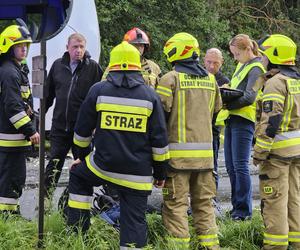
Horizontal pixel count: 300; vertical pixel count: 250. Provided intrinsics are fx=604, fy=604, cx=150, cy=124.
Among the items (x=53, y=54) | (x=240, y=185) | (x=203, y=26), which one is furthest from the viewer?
(x=203, y=26)

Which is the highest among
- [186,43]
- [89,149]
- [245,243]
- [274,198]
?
[186,43]

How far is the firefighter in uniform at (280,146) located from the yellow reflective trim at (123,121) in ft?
4.15

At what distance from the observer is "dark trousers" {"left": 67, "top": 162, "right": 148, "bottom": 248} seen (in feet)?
16.3

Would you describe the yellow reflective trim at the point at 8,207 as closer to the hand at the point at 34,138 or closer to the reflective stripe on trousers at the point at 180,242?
the hand at the point at 34,138

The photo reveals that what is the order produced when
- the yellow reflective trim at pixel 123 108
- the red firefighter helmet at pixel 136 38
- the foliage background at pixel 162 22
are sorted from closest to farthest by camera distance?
the yellow reflective trim at pixel 123 108
the red firefighter helmet at pixel 136 38
the foliage background at pixel 162 22

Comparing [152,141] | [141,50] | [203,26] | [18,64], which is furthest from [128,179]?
[203,26]

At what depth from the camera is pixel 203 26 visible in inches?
690

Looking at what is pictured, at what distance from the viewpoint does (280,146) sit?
562 cm

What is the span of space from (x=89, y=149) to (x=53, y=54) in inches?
226

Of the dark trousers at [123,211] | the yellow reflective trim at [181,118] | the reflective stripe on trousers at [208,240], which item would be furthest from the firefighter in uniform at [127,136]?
the reflective stripe on trousers at [208,240]

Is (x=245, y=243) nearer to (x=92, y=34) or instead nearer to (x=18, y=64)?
(x=18, y=64)

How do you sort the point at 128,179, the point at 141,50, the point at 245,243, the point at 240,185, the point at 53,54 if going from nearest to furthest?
the point at 128,179 → the point at 245,243 → the point at 141,50 → the point at 240,185 → the point at 53,54

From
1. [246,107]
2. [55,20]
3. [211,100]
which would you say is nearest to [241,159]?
[246,107]

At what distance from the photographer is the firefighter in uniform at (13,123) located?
6125 millimetres
